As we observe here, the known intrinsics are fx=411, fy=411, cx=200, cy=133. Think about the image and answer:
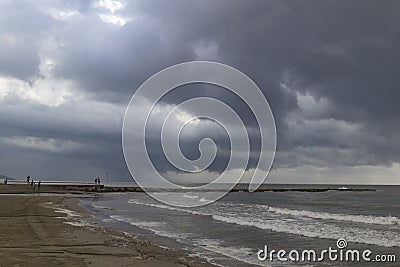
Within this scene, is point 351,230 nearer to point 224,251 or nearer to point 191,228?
point 191,228

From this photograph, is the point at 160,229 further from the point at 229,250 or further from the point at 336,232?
the point at 336,232

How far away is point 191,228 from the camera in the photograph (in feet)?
81.1

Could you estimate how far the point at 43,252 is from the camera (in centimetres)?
1338

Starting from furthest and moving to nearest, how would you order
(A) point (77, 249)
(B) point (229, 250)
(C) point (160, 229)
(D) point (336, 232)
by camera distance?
(C) point (160, 229)
(D) point (336, 232)
(B) point (229, 250)
(A) point (77, 249)

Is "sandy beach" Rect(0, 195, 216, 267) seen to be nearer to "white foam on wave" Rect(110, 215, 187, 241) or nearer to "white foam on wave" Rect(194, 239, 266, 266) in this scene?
"white foam on wave" Rect(194, 239, 266, 266)

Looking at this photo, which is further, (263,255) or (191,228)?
(191,228)

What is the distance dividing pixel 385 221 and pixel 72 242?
→ 22.9 metres

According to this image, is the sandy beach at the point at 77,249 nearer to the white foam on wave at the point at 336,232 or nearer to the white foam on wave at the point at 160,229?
the white foam on wave at the point at 160,229

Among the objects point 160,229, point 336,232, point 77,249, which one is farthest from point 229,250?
point 336,232

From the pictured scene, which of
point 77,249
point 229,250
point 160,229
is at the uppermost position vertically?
point 77,249

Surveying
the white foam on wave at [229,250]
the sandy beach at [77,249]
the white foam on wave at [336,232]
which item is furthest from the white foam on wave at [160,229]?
the white foam on wave at [336,232]

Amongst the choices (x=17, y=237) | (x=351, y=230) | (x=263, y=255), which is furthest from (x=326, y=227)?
(x=17, y=237)

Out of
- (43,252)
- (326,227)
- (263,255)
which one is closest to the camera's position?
(43,252)

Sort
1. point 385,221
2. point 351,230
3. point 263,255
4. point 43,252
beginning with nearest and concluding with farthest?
point 43,252
point 263,255
point 351,230
point 385,221
